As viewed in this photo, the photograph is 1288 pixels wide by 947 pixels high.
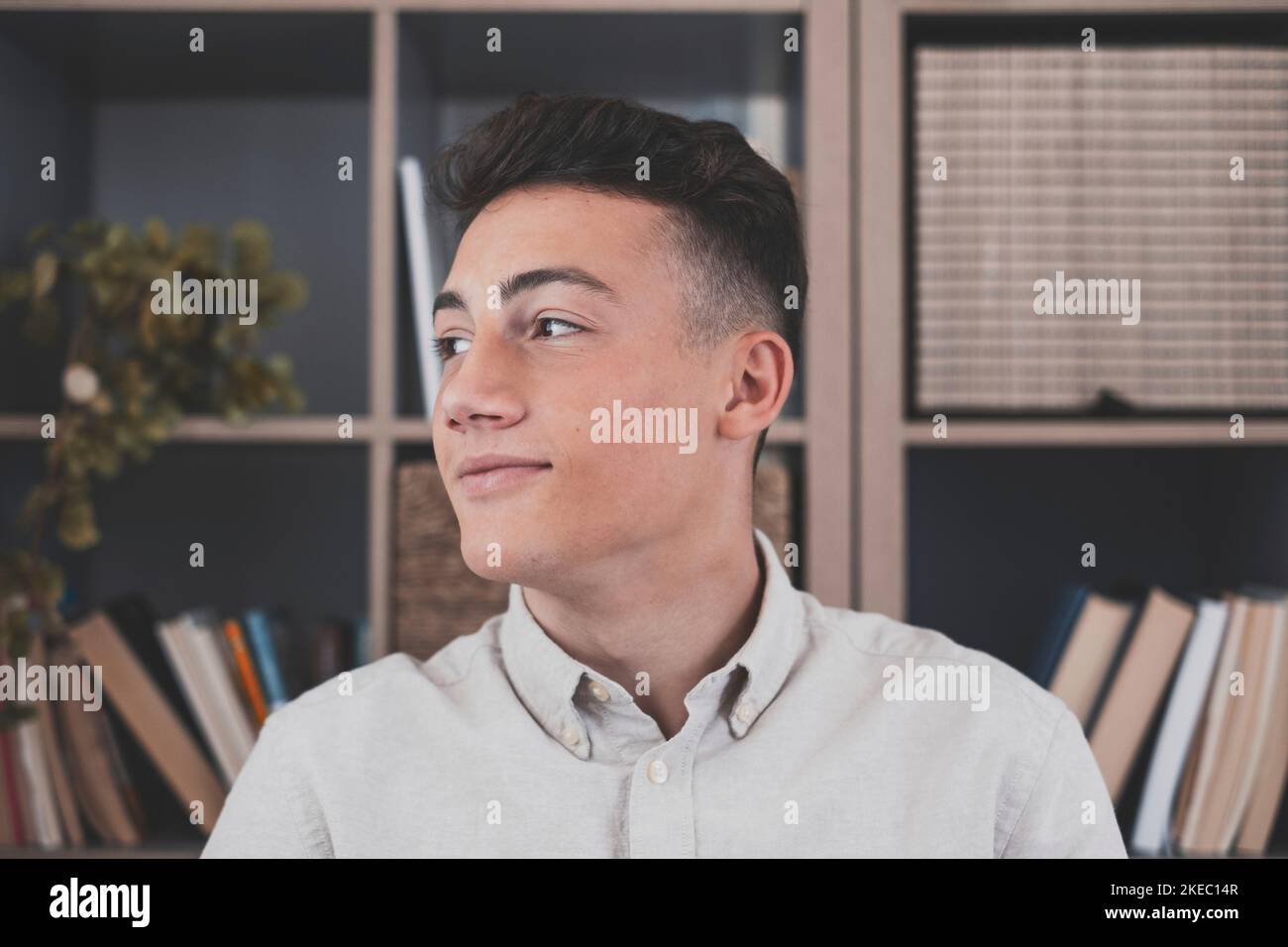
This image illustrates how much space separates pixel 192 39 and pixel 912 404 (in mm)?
949

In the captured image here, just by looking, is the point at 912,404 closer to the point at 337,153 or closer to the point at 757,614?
the point at 757,614

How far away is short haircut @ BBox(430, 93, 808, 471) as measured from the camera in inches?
37.4

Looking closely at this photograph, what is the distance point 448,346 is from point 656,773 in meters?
0.48

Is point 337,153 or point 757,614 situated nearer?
point 757,614

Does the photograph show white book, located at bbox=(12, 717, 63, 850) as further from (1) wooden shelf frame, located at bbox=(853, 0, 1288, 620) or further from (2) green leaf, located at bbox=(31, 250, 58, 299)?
(1) wooden shelf frame, located at bbox=(853, 0, 1288, 620)

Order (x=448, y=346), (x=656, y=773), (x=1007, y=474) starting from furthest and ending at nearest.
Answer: (x=1007, y=474) → (x=448, y=346) → (x=656, y=773)

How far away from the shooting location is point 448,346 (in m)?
1.02

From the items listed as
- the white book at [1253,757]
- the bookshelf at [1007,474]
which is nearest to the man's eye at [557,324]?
the bookshelf at [1007,474]

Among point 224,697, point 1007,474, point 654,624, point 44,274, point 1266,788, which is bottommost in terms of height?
A: point 1266,788

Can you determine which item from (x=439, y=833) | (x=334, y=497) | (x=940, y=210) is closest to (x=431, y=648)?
(x=439, y=833)

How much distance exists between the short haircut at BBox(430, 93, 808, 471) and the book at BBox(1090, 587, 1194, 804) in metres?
0.47

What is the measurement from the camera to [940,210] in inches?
43.6

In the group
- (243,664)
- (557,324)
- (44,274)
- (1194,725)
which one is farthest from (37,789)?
(1194,725)

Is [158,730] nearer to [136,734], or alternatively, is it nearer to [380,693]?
[136,734]
